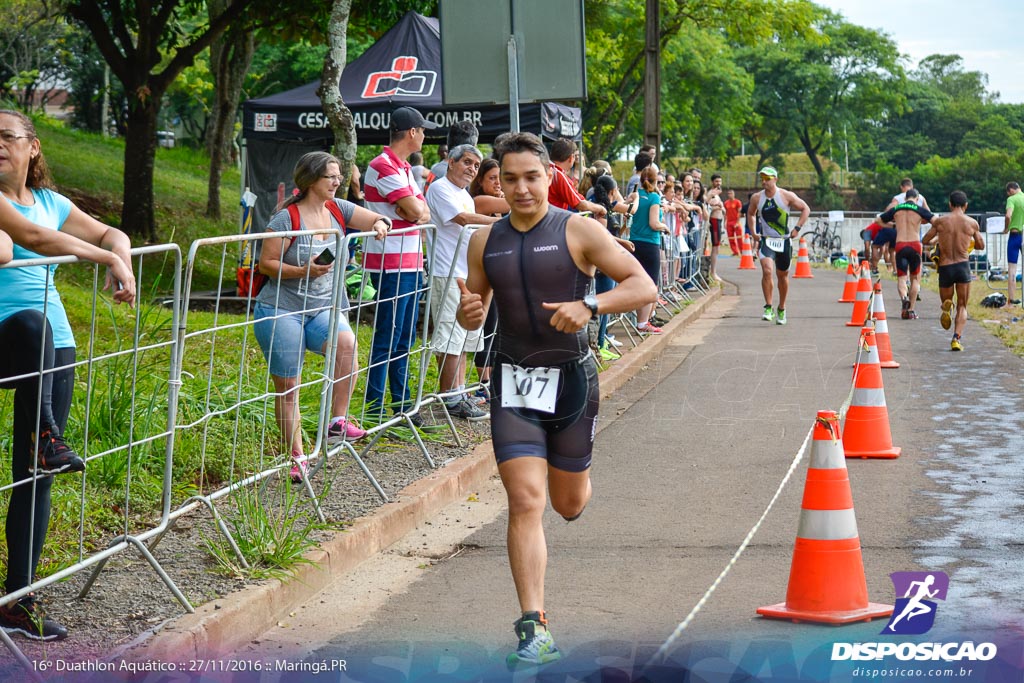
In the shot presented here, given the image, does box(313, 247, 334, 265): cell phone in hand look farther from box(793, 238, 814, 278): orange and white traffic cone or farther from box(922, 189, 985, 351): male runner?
box(793, 238, 814, 278): orange and white traffic cone

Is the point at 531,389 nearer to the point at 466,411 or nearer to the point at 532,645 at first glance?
the point at 532,645

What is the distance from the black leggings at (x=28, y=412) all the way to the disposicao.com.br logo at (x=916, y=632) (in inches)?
113

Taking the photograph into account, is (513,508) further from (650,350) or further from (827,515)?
(650,350)

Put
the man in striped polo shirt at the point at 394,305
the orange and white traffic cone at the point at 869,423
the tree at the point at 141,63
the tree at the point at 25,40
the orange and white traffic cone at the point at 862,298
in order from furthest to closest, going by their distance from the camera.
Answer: the tree at the point at 25,40 → the tree at the point at 141,63 → the orange and white traffic cone at the point at 862,298 → the orange and white traffic cone at the point at 869,423 → the man in striped polo shirt at the point at 394,305

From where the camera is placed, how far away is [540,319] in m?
5.20

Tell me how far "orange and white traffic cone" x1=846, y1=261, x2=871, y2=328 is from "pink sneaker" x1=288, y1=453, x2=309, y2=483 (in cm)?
1026

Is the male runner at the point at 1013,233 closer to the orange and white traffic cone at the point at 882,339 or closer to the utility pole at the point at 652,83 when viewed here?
the utility pole at the point at 652,83

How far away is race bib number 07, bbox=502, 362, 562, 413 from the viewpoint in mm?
5156

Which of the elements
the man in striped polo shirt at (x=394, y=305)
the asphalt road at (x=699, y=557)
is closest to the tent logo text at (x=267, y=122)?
the asphalt road at (x=699, y=557)

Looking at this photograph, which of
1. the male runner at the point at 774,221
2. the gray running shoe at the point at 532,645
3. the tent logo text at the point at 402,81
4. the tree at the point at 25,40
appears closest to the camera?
the gray running shoe at the point at 532,645

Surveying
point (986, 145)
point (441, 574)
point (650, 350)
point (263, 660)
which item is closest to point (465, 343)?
point (441, 574)

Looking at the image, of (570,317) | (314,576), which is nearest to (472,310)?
(570,317)

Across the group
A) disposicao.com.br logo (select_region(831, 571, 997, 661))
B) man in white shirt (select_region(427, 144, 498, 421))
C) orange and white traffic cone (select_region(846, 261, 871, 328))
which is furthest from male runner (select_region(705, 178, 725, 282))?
disposicao.com.br logo (select_region(831, 571, 997, 661))

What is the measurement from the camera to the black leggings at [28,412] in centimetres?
478
